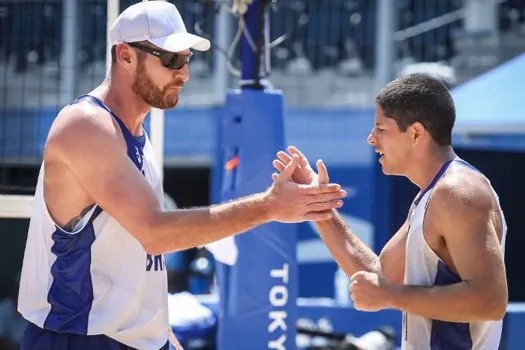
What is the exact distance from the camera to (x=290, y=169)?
3.23m

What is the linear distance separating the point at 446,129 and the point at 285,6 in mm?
13048

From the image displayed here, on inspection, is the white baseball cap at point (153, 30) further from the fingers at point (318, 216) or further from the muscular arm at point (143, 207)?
the fingers at point (318, 216)

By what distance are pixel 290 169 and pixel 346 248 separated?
1.34 feet

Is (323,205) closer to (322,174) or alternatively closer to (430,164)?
(322,174)

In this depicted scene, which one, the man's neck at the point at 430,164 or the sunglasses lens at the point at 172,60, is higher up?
the sunglasses lens at the point at 172,60

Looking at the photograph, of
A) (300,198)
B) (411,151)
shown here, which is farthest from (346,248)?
(411,151)

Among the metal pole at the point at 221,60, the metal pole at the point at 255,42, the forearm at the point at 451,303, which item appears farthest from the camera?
the metal pole at the point at 221,60

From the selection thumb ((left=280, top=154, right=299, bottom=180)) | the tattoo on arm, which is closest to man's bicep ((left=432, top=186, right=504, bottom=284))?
thumb ((left=280, top=154, right=299, bottom=180))

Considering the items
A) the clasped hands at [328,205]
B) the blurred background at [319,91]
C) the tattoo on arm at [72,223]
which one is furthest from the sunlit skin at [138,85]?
the blurred background at [319,91]

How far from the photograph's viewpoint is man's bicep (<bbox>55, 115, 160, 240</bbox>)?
303 centimetres

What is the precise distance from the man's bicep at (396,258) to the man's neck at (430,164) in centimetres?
26

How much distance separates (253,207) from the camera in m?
3.06

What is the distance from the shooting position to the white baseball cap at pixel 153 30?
325 centimetres

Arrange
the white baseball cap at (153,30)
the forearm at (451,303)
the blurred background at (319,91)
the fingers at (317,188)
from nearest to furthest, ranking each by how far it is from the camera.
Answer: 1. the forearm at (451,303)
2. the fingers at (317,188)
3. the white baseball cap at (153,30)
4. the blurred background at (319,91)
